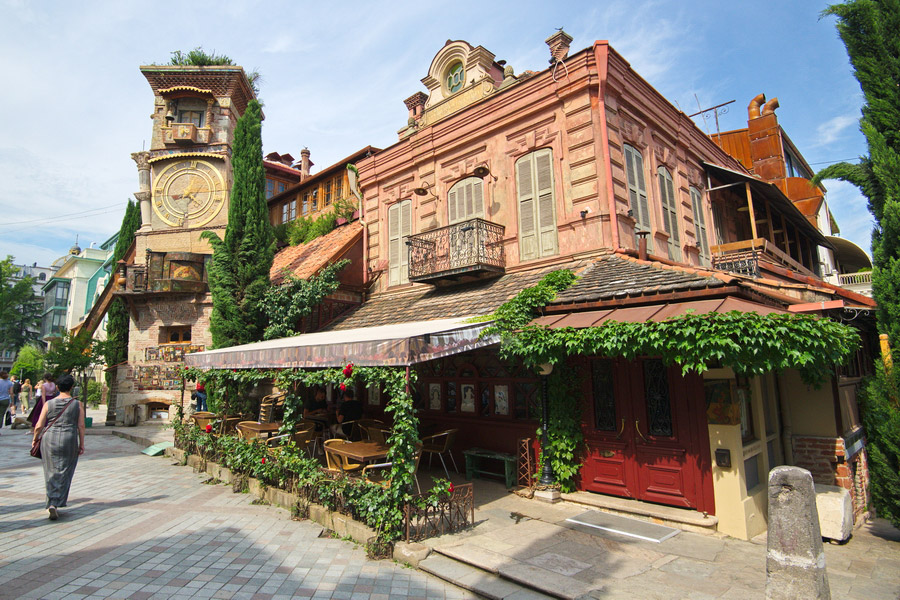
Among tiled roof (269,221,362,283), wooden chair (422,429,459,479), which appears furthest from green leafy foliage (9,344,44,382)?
wooden chair (422,429,459,479)

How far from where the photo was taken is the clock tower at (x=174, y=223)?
1714 centimetres

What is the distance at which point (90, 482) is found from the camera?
30.0 feet

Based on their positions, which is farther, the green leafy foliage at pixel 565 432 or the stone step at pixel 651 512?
the green leafy foliage at pixel 565 432

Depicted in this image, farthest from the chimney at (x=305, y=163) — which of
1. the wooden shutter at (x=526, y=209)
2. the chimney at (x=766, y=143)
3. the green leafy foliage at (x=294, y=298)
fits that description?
the chimney at (x=766, y=143)

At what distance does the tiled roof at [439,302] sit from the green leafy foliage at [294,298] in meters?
0.86

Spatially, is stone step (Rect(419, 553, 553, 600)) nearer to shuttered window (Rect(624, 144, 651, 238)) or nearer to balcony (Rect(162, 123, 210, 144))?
shuttered window (Rect(624, 144, 651, 238))

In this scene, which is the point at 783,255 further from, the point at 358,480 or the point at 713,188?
the point at 358,480

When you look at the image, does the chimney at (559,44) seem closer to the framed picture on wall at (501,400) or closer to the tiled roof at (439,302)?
the tiled roof at (439,302)

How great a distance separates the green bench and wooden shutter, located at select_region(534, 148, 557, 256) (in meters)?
4.06

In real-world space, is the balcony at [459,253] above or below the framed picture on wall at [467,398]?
above

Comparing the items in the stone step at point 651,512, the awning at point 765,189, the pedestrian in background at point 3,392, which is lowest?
the stone step at point 651,512

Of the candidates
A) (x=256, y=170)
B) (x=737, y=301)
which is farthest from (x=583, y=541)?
(x=256, y=170)

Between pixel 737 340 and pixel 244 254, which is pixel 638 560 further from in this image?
pixel 244 254

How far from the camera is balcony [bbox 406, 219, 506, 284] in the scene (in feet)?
34.3
